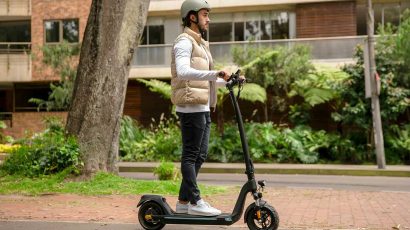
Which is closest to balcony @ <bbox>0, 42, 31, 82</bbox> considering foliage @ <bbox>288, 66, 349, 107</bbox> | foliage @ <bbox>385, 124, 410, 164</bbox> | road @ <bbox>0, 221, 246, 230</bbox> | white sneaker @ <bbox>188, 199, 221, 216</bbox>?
foliage @ <bbox>288, 66, 349, 107</bbox>

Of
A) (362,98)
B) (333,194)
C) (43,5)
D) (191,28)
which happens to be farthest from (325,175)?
(43,5)

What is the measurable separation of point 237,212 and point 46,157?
16.0ft

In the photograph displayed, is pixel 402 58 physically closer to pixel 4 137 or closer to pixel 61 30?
pixel 4 137

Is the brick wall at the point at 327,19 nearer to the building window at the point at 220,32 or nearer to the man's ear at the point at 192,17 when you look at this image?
the building window at the point at 220,32

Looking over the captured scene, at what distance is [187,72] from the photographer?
5230 mm

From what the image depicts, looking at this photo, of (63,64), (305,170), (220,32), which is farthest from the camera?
(220,32)

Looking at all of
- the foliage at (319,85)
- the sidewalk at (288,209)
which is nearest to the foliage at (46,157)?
the sidewalk at (288,209)

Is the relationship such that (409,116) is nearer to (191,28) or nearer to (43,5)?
(191,28)

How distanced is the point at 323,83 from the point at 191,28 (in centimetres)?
1518

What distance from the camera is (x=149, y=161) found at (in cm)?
1961

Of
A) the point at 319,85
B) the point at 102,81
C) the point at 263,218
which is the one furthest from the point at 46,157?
the point at 319,85

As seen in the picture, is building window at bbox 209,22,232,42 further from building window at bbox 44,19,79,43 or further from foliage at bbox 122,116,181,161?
foliage at bbox 122,116,181,161

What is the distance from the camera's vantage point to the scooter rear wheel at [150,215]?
17.9 feet

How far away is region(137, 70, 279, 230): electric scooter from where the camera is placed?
5039mm
